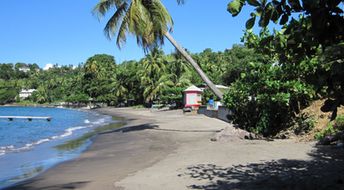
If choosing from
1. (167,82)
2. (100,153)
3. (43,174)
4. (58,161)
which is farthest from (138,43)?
(167,82)

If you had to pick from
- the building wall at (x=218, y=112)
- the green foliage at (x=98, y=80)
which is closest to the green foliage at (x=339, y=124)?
the building wall at (x=218, y=112)

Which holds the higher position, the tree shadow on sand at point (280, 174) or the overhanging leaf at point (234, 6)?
the overhanging leaf at point (234, 6)

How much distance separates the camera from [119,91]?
2911 inches

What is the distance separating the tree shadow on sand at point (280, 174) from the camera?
22.1 feet

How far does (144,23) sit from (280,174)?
504 inches

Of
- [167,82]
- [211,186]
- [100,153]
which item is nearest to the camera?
[211,186]

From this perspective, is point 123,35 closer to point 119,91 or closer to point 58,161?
point 58,161

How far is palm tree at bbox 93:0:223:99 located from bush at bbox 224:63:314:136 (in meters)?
2.92

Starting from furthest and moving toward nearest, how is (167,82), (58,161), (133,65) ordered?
(133,65), (167,82), (58,161)

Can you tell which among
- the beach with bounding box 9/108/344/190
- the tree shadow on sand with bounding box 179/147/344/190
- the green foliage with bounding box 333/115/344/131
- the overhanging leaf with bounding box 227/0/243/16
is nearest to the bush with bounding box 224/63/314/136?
the beach with bounding box 9/108/344/190

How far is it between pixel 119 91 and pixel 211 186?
6781 cm

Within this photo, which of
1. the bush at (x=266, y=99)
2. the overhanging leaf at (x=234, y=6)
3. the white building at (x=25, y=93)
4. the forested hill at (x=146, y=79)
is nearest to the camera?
the overhanging leaf at (x=234, y=6)

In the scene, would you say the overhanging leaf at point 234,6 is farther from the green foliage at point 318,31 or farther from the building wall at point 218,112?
the building wall at point 218,112

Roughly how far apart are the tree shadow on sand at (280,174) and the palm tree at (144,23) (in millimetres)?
9769
